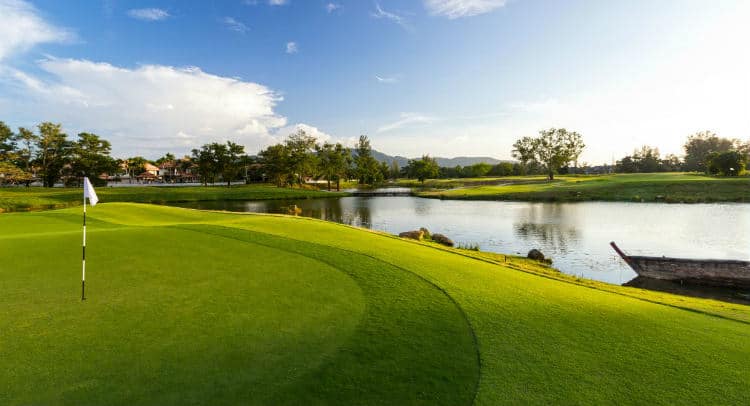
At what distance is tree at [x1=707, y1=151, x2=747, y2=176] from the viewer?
6650 centimetres

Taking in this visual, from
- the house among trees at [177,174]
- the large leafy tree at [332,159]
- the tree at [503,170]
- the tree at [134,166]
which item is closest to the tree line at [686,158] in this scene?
the tree at [503,170]

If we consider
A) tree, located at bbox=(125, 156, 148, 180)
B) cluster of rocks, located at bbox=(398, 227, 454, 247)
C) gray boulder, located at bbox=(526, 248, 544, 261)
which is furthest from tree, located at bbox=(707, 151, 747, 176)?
tree, located at bbox=(125, 156, 148, 180)

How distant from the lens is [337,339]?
17.3 ft

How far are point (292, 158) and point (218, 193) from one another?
81.2 feet

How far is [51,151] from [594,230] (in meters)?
102

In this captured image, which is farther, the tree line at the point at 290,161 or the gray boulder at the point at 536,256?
the tree line at the point at 290,161

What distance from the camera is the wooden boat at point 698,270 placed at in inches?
538

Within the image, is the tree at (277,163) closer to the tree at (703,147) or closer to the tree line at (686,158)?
the tree line at (686,158)

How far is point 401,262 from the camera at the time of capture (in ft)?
34.4

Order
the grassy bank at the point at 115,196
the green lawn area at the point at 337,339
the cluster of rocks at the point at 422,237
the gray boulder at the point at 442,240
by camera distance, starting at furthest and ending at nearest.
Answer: the grassy bank at the point at 115,196 < the gray boulder at the point at 442,240 < the cluster of rocks at the point at 422,237 < the green lawn area at the point at 337,339

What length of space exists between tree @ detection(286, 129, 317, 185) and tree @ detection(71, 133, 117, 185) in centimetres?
4241

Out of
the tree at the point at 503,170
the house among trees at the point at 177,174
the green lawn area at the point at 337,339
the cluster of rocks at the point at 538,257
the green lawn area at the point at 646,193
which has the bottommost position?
the cluster of rocks at the point at 538,257

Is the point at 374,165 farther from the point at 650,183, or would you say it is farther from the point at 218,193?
the point at 650,183

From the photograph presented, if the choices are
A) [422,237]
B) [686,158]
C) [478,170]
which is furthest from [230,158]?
[686,158]
